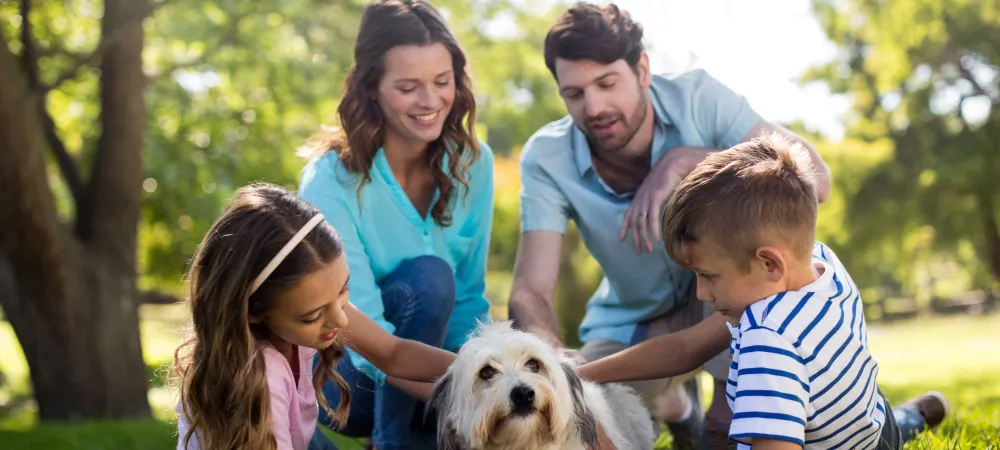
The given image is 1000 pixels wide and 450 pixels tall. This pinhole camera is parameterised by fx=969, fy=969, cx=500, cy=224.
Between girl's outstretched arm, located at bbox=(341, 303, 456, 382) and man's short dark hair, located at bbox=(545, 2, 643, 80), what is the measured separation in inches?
54.4

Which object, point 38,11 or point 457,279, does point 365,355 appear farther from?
point 38,11

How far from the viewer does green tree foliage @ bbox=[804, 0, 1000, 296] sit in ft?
72.6

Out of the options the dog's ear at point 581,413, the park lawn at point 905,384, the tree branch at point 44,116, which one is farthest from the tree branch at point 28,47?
the dog's ear at point 581,413

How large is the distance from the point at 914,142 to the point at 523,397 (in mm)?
24138

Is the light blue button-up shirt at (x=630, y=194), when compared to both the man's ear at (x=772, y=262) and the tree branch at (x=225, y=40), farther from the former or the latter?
the tree branch at (x=225, y=40)

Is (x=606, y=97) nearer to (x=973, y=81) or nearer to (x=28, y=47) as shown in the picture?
(x=28, y=47)

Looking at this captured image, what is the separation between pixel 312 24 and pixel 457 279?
7008mm

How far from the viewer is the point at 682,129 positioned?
13.6ft

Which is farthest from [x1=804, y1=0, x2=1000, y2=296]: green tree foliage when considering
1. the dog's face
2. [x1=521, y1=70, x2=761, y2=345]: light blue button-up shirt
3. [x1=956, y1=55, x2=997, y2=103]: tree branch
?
the dog's face

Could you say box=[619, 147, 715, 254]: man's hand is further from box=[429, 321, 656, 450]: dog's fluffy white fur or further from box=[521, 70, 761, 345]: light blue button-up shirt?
box=[429, 321, 656, 450]: dog's fluffy white fur

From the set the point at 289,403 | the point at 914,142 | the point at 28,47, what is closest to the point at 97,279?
the point at 28,47

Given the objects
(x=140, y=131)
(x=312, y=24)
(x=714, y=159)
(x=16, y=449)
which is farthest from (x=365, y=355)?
(x=312, y=24)

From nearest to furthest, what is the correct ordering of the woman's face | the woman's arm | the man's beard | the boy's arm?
the boy's arm → the woman's face → the man's beard → the woman's arm

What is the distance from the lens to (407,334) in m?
3.81
